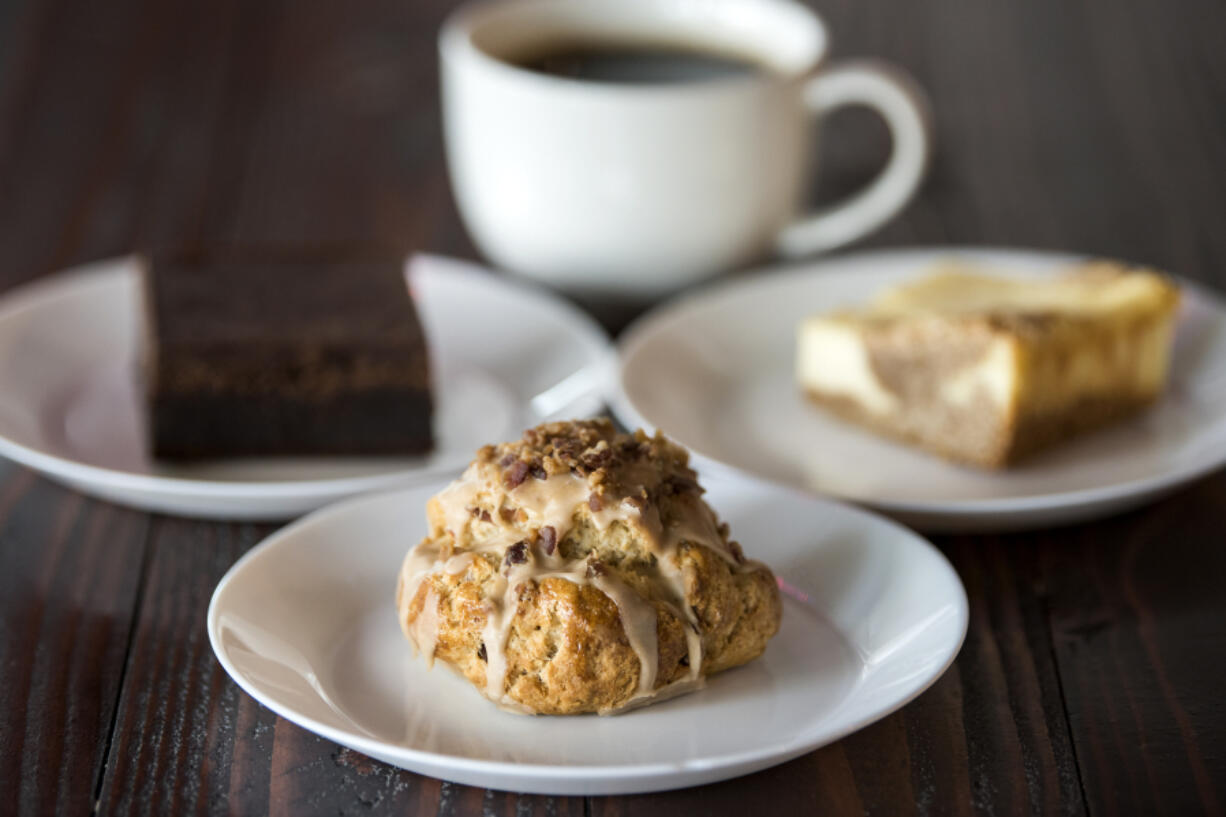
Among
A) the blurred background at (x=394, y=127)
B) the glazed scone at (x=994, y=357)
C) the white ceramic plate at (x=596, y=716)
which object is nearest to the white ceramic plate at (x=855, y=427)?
the glazed scone at (x=994, y=357)

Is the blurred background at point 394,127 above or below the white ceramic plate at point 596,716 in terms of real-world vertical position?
below

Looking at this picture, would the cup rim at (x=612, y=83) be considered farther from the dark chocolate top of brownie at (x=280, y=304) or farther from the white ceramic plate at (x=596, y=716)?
the white ceramic plate at (x=596, y=716)

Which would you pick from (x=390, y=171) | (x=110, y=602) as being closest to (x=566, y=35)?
(x=390, y=171)

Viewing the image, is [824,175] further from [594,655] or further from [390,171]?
[594,655]

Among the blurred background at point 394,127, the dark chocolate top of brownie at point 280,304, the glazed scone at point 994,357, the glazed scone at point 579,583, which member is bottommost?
the blurred background at point 394,127

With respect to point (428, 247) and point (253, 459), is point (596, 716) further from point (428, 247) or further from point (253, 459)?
point (428, 247)

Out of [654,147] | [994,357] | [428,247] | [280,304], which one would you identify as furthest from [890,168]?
[280,304]

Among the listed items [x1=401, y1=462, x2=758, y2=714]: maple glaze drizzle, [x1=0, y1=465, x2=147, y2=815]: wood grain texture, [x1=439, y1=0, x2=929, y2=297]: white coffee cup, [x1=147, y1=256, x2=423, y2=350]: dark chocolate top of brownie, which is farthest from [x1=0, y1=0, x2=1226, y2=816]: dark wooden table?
[x1=439, y1=0, x2=929, y2=297]: white coffee cup
